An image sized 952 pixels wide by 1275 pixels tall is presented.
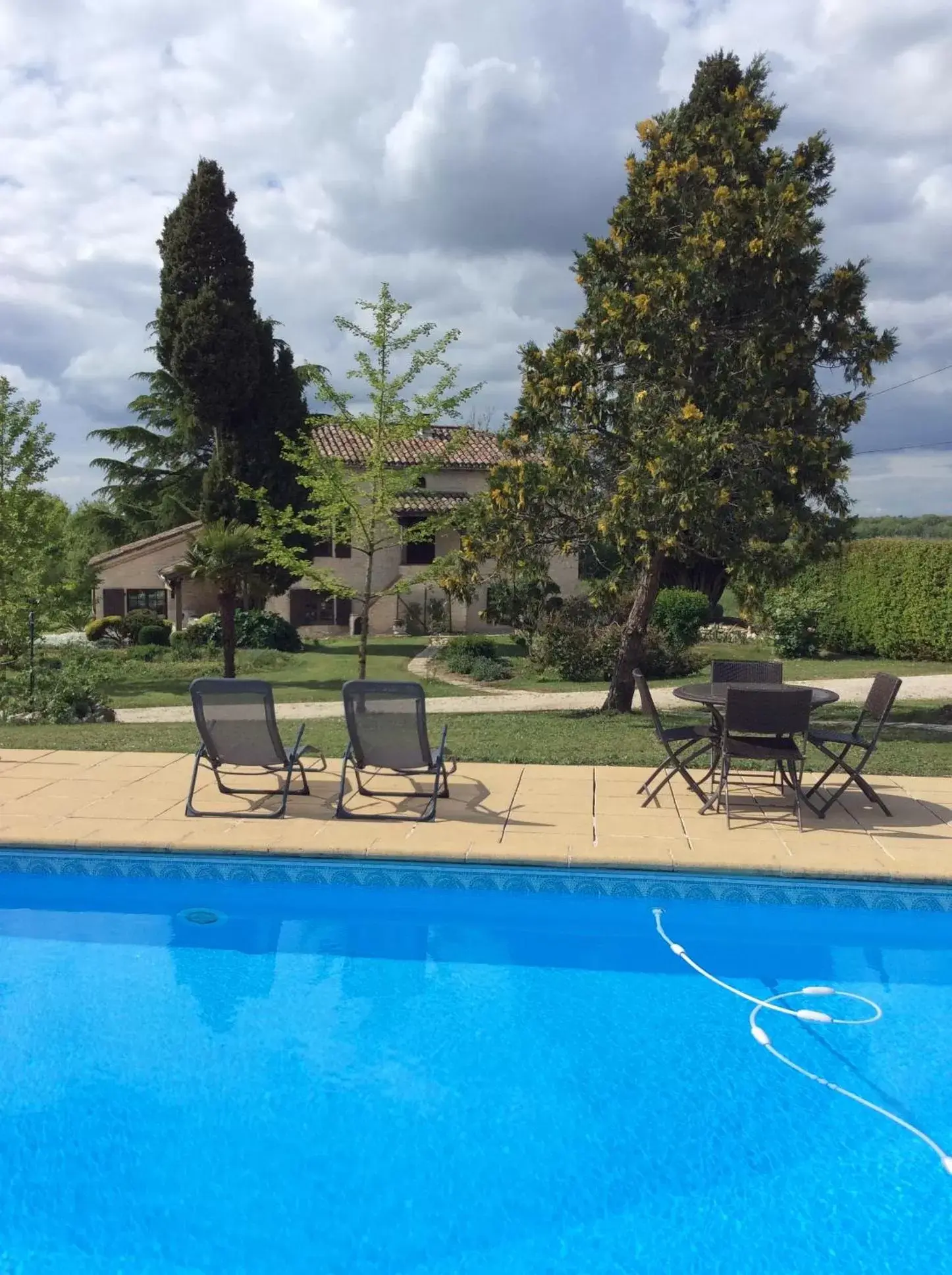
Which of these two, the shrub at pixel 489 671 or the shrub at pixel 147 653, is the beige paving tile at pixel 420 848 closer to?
the shrub at pixel 489 671

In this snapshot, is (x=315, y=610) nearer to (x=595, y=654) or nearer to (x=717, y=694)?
(x=595, y=654)

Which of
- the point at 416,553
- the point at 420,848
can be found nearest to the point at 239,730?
the point at 420,848

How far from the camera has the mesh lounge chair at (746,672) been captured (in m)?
9.70

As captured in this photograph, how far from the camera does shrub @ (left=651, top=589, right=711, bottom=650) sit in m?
24.1

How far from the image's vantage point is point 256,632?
27.5 metres

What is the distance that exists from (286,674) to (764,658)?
1185 cm

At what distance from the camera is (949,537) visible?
23.3 metres

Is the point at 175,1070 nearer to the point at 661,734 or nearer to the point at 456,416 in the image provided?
the point at 661,734

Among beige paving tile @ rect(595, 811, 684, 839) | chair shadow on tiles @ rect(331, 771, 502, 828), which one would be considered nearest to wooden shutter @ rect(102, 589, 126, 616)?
chair shadow on tiles @ rect(331, 771, 502, 828)

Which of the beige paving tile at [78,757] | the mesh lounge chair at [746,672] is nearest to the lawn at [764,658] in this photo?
the mesh lounge chair at [746,672]

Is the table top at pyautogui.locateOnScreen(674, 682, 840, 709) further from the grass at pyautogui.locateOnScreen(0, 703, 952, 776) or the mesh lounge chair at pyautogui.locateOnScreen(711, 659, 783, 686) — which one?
the grass at pyautogui.locateOnScreen(0, 703, 952, 776)

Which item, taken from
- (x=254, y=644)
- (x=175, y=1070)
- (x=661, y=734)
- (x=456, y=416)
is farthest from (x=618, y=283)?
(x=254, y=644)

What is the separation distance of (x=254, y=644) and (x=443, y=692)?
9.73m

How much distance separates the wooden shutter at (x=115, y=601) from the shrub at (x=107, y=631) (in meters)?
2.99
